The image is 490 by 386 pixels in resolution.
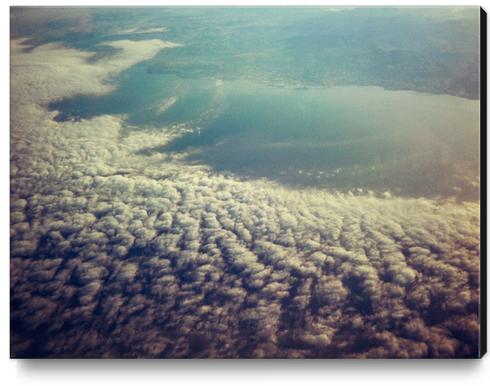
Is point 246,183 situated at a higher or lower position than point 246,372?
higher

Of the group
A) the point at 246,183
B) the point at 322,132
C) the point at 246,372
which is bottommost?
the point at 246,372

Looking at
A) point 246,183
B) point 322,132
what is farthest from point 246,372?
point 322,132

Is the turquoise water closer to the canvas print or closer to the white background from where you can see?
the canvas print

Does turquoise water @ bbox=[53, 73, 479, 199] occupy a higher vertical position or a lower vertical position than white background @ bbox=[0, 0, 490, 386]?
higher

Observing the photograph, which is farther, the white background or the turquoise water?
the turquoise water

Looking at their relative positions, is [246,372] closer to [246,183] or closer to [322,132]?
[246,183]

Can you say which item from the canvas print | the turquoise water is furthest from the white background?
the turquoise water

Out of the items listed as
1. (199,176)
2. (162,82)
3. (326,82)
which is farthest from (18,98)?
(326,82)

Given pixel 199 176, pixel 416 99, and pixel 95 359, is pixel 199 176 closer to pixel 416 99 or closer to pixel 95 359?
pixel 95 359
